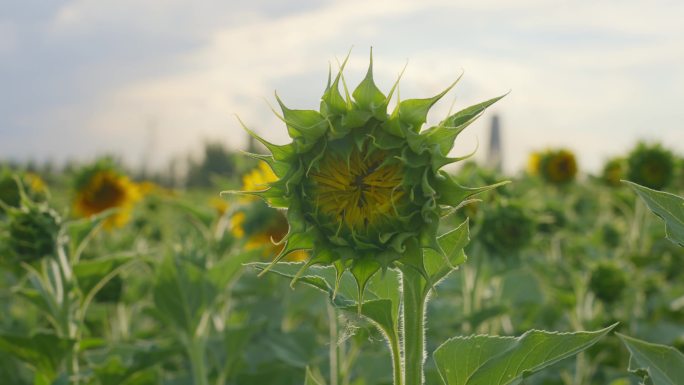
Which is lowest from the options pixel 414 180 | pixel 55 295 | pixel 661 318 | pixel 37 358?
pixel 661 318

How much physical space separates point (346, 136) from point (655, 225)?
467 centimetres

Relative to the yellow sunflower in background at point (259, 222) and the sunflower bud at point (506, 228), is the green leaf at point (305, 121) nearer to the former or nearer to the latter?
the sunflower bud at point (506, 228)

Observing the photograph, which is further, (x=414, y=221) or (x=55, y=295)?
(x=55, y=295)

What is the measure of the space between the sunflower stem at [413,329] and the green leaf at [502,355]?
4 cm

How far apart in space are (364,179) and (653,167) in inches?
150

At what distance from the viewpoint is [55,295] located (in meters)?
2.62

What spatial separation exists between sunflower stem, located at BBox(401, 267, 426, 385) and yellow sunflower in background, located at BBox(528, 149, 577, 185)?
20.9 feet

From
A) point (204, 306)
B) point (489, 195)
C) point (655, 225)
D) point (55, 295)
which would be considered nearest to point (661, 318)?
point (655, 225)

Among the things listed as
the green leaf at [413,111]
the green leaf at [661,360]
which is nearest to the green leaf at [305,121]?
the green leaf at [413,111]

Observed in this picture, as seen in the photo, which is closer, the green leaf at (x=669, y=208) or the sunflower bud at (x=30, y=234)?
the green leaf at (x=669, y=208)

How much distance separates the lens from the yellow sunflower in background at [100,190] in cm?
603

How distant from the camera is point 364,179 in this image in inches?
52.6

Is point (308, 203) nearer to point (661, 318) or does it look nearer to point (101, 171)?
point (661, 318)

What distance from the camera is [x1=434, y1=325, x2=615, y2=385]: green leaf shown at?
1380 millimetres
